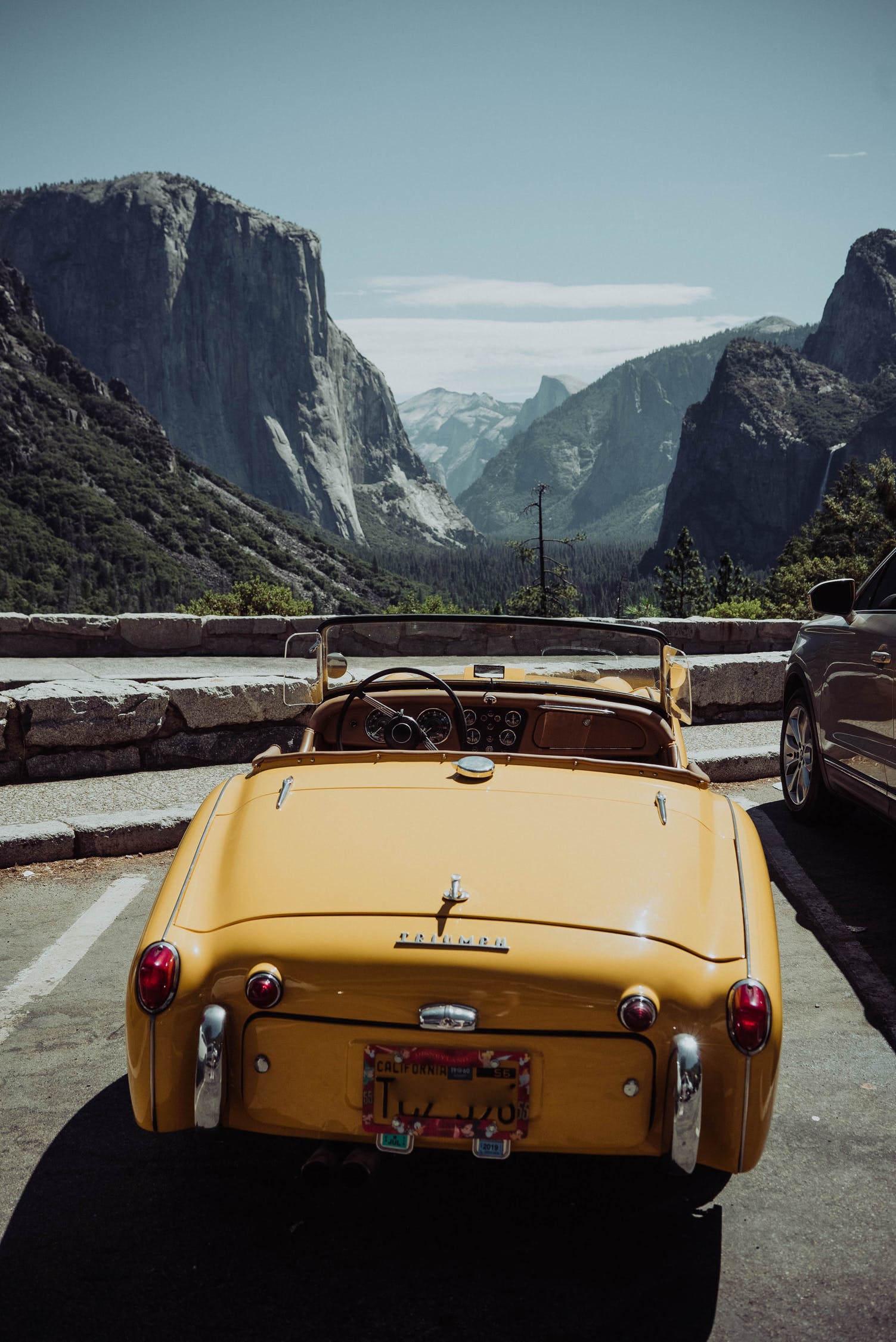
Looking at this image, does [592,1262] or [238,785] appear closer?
[592,1262]

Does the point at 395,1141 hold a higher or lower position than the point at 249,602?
higher

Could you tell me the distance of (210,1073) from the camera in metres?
2.37

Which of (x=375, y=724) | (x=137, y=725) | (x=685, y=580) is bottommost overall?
(x=685, y=580)

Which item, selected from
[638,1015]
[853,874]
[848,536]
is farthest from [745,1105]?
[848,536]

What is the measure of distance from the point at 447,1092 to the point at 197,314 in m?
194

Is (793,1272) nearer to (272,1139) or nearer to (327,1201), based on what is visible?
(327,1201)

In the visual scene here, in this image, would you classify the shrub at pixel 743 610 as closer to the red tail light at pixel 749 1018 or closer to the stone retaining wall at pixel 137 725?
the stone retaining wall at pixel 137 725

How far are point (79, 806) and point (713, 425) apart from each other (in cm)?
18057

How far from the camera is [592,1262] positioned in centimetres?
249

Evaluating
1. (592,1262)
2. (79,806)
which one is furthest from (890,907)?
(79,806)

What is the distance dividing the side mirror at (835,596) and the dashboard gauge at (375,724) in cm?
303

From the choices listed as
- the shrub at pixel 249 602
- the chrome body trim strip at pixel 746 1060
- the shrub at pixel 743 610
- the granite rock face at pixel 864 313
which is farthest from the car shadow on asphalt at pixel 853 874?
the granite rock face at pixel 864 313

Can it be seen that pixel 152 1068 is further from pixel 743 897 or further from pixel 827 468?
pixel 827 468

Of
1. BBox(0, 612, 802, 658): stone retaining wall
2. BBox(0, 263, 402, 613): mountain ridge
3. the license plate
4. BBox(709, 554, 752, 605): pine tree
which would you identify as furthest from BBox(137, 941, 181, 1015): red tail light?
BBox(709, 554, 752, 605): pine tree
